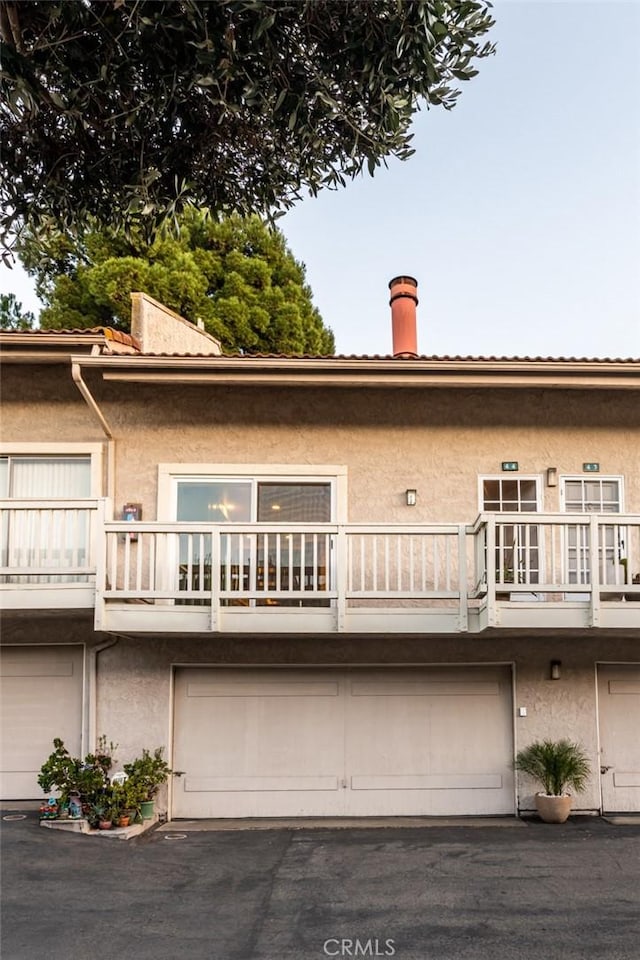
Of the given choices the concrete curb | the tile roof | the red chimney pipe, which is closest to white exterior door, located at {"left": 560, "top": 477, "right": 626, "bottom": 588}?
the tile roof

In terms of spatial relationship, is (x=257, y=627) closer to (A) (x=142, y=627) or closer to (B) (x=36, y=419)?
(A) (x=142, y=627)

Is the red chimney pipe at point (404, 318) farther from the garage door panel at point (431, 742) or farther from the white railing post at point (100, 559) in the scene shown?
the white railing post at point (100, 559)

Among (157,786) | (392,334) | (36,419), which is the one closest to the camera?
(157,786)

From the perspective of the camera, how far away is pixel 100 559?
31.9 ft

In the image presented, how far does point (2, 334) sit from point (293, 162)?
19.2 feet

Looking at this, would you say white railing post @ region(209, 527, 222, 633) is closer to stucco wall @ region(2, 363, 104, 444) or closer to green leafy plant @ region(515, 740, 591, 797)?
stucco wall @ region(2, 363, 104, 444)

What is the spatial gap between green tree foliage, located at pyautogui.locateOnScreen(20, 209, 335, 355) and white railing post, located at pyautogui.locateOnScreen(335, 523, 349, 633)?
1568cm

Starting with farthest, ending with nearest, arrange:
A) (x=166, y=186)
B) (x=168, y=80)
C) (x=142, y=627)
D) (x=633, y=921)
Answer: (x=142, y=627) < (x=633, y=921) < (x=166, y=186) < (x=168, y=80)

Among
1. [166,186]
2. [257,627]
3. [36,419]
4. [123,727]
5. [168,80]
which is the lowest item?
[123,727]

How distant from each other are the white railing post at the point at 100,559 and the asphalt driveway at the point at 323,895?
7.87ft

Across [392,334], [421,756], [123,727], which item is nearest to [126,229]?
[123,727]

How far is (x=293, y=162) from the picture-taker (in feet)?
20.9

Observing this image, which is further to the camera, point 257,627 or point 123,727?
point 123,727
